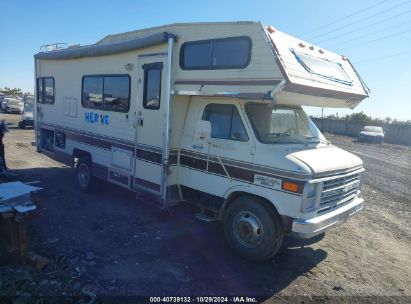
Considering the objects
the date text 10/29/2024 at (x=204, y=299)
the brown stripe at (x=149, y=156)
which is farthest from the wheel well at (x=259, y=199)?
the brown stripe at (x=149, y=156)

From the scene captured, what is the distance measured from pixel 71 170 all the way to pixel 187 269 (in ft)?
22.7

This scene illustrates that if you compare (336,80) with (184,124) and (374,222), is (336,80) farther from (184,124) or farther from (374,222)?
(374,222)

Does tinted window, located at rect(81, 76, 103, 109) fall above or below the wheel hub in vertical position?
above

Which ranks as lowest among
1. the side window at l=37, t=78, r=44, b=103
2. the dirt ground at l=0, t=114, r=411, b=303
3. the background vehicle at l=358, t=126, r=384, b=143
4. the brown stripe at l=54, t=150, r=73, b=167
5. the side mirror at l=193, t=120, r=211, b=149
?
the dirt ground at l=0, t=114, r=411, b=303

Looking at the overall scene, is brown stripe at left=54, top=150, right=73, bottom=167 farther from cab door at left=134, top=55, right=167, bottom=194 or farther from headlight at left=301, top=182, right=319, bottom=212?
headlight at left=301, top=182, right=319, bottom=212

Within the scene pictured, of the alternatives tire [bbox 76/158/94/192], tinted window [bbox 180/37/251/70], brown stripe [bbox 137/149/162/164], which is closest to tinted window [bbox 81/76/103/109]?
tire [bbox 76/158/94/192]

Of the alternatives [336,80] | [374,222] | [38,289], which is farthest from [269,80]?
[374,222]

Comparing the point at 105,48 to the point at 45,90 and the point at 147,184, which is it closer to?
the point at 147,184

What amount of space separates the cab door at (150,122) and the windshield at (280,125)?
5.66 feet

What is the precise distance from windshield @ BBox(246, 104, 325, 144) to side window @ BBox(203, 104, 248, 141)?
213 mm

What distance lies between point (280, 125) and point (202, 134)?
1.26m

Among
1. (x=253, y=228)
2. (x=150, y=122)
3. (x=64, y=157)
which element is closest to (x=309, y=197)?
(x=253, y=228)

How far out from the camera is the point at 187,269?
4898mm

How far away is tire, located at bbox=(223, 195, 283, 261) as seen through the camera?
4.92m
